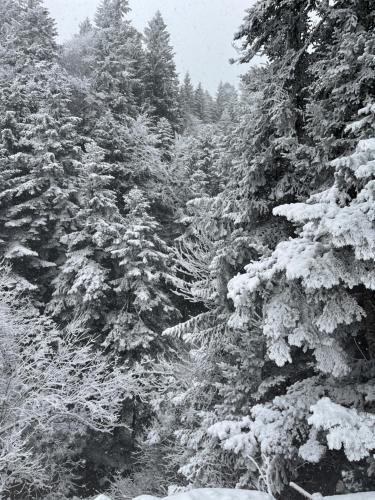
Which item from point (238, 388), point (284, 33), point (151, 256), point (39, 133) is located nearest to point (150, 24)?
point (39, 133)

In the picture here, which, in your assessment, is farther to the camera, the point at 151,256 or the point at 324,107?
the point at 151,256

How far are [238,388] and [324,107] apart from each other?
526cm

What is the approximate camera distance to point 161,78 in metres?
32.1

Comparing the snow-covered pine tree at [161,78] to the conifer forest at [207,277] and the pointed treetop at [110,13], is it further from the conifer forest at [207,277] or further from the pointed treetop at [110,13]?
the conifer forest at [207,277]

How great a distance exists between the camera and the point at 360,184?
14.9 feet

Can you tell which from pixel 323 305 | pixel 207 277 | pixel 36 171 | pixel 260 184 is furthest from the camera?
pixel 36 171

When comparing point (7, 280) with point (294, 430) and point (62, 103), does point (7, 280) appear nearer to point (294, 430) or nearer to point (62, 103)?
point (62, 103)

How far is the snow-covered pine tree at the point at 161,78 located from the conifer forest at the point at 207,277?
4.76 metres

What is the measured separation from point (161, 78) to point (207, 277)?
26314mm

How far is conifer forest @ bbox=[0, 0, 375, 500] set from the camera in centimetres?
471

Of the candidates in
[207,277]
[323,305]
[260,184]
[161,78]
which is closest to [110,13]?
[161,78]

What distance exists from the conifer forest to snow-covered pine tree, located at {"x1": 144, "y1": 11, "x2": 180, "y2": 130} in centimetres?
476

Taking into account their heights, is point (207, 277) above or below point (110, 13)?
below

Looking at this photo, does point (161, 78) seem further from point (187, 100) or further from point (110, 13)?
point (187, 100)
